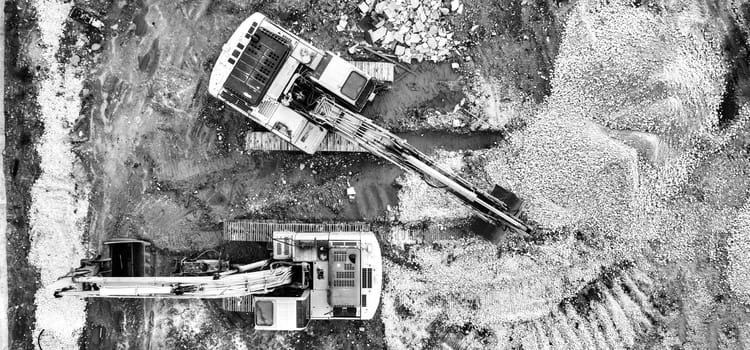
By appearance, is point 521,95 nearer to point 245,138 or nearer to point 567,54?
point 567,54

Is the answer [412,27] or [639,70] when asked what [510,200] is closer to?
[639,70]

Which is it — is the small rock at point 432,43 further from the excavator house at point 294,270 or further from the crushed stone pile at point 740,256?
the crushed stone pile at point 740,256

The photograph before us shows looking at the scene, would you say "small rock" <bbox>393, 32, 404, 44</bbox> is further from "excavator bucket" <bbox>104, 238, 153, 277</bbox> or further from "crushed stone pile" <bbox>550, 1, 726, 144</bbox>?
"excavator bucket" <bbox>104, 238, 153, 277</bbox>

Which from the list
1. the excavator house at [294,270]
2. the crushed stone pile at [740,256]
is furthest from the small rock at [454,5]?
the crushed stone pile at [740,256]

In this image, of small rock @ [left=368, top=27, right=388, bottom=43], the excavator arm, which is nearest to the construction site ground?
small rock @ [left=368, top=27, right=388, bottom=43]

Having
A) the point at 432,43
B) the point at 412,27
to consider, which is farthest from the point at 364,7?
the point at 432,43

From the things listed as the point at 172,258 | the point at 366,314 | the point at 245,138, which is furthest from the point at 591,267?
the point at 172,258
